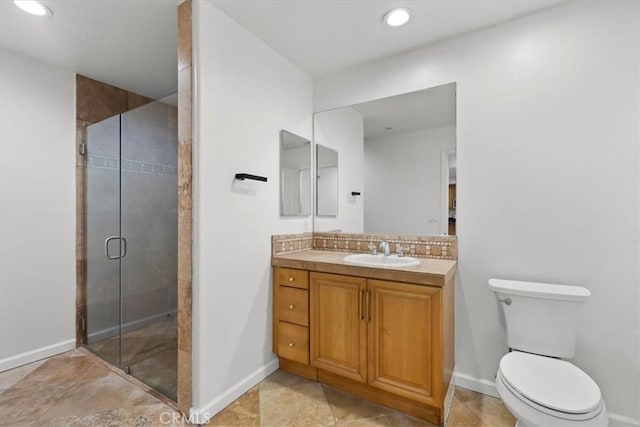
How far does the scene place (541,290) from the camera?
1594 millimetres

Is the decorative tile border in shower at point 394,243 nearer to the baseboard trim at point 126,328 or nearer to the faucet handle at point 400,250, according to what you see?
the faucet handle at point 400,250

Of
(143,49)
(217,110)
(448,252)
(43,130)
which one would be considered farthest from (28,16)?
(448,252)

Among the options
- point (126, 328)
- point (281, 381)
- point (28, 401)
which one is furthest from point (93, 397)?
point (281, 381)

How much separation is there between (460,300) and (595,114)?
4.41 ft

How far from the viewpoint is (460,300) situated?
78.2 inches

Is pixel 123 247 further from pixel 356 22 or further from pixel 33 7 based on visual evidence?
pixel 356 22

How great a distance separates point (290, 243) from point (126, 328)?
1.50 m

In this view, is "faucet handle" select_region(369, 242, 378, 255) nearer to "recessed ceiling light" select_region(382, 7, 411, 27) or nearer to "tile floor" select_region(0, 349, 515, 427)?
"tile floor" select_region(0, 349, 515, 427)

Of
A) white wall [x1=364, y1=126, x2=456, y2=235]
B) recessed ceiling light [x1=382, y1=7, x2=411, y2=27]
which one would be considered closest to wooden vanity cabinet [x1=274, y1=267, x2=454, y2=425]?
white wall [x1=364, y1=126, x2=456, y2=235]

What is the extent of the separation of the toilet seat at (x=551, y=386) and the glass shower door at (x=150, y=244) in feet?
6.46

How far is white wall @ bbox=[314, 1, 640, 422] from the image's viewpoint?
1.57 m

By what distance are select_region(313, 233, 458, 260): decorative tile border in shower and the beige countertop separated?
0.22ft

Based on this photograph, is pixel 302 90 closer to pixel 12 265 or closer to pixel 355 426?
pixel 355 426
